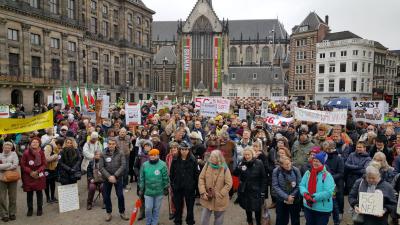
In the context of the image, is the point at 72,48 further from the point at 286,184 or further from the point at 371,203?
the point at 371,203

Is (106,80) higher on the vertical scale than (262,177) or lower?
higher

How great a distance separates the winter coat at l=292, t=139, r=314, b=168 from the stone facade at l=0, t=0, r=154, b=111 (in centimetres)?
3245

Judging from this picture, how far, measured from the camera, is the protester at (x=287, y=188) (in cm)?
602

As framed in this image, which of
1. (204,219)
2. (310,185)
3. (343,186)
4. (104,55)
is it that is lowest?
(204,219)

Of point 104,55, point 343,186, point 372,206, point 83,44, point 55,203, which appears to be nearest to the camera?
point 372,206

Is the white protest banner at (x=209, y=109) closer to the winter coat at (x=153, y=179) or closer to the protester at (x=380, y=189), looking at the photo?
the winter coat at (x=153, y=179)

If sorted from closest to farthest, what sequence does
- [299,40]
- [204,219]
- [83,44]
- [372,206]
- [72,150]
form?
[372,206], [204,219], [72,150], [83,44], [299,40]

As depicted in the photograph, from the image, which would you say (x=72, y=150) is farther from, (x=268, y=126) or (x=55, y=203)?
(x=268, y=126)

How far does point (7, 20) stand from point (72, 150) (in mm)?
31645

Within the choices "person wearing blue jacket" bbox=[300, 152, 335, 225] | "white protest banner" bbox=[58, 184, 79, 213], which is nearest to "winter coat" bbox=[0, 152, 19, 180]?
"white protest banner" bbox=[58, 184, 79, 213]

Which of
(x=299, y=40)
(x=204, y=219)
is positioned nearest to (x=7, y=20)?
(x=204, y=219)

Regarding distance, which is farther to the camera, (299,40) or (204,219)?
(299,40)

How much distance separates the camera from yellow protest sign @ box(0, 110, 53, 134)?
8281 mm

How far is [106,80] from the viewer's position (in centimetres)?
5072
